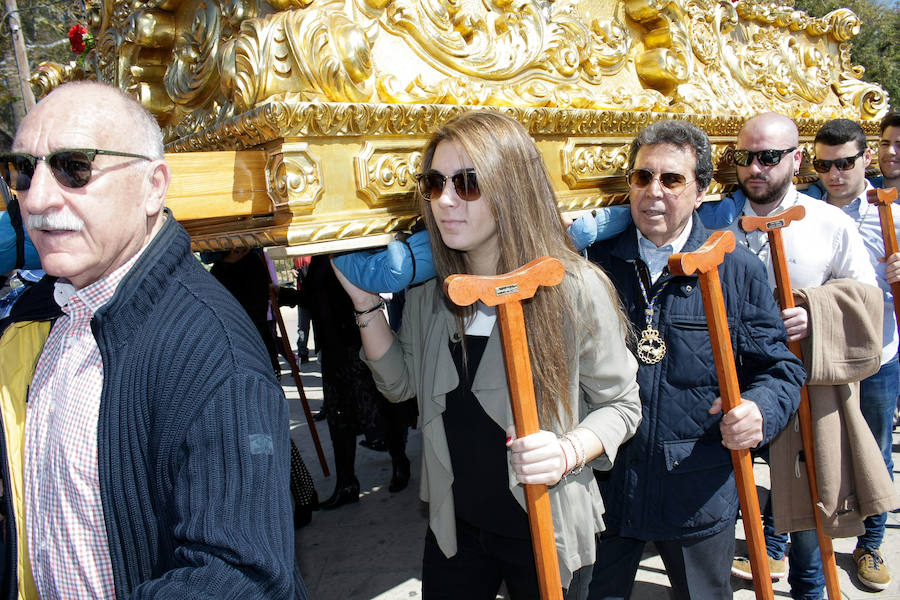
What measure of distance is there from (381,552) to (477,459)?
2192mm

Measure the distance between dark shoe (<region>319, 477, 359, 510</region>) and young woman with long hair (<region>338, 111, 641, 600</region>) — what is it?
245cm

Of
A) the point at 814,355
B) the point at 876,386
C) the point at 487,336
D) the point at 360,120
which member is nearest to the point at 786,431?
the point at 814,355

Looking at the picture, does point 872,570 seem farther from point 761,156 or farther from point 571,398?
point 571,398

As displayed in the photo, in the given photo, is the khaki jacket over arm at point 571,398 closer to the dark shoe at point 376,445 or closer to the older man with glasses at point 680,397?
the older man with glasses at point 680,397

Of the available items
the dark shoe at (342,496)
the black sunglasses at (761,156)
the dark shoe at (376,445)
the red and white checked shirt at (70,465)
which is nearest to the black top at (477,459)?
the red and white checked shirt at (70,465)

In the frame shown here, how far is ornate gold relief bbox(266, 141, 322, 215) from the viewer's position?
1.44 meters

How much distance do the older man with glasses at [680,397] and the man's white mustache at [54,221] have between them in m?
1.57

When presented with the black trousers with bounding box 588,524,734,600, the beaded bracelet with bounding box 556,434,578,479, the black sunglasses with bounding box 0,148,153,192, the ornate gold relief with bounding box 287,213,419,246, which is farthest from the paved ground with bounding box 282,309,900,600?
the black sunglasses with bounding box 0,148,153,192

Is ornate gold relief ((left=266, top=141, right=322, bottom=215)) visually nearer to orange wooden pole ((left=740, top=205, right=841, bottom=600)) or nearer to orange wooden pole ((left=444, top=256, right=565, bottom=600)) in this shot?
orange wooden pole ((left=444, top=256, right=565, bottom=600))

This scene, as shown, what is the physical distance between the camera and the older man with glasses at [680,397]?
1898 millimetres

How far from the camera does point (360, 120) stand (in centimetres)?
151

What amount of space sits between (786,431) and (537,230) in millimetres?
1546

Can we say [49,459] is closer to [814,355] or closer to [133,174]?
[133,174]

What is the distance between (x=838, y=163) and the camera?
9.51 ft
